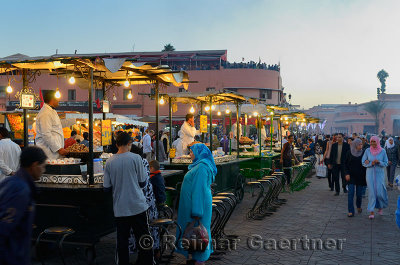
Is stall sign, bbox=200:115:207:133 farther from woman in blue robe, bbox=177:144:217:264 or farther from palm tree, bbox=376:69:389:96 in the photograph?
palm tree, bbox=376:69:389:96

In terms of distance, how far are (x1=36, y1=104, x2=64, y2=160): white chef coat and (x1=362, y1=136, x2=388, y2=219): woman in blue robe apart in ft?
22.1

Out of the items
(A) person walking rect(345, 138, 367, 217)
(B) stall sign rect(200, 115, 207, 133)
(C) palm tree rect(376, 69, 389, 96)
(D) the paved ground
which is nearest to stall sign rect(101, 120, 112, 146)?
(D) the paved ground

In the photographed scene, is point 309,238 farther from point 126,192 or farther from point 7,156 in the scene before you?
point 7,156

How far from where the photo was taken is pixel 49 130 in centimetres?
693

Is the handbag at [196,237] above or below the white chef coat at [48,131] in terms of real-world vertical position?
below

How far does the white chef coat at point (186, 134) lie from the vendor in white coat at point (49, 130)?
5.27m

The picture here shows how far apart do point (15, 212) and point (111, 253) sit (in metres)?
4.20

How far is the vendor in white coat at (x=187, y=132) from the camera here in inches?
471

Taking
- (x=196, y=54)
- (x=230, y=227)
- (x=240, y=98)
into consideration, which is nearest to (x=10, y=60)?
(x=230, y=227)

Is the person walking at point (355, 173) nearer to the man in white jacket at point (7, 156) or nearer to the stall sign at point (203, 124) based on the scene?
the stall sign at point (203, 124)

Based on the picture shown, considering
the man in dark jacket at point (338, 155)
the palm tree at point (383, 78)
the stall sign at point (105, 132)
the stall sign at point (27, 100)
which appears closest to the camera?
the stall sign at point (105, 132)

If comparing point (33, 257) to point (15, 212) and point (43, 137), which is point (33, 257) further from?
point (15, 212)


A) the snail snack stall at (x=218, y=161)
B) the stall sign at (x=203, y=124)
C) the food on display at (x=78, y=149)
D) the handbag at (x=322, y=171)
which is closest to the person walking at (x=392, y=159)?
the handbag at (x=322, y=171)

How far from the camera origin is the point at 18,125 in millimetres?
12719
